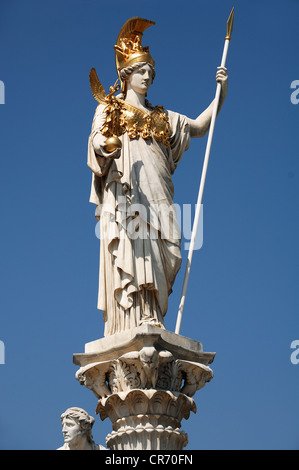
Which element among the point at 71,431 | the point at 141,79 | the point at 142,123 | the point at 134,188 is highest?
the point at 141,79

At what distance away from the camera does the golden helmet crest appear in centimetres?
1998

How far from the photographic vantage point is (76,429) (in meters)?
16.8

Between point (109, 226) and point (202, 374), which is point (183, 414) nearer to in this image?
point (202, 374)

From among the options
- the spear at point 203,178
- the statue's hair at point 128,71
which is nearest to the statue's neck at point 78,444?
the spear at point 203,178

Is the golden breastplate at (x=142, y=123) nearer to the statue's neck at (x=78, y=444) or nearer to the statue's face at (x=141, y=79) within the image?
the statue's face at (x=141, y=79)

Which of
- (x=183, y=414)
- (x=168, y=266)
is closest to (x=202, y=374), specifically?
(x=183, y=414)

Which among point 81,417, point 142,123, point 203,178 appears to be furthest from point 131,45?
point 81,417

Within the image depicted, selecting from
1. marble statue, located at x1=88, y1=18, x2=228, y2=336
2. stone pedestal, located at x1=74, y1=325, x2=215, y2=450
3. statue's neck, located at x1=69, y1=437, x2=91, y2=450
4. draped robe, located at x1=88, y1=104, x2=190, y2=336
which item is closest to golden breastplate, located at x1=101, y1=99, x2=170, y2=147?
marble statue, located at x1=88, y1=18, x2=228, y2=336

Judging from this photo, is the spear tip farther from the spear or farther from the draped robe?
the draped robe

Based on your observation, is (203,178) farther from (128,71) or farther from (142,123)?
(128,71)

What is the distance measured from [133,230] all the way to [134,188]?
0.76 metres

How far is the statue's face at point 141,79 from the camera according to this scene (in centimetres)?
1992
